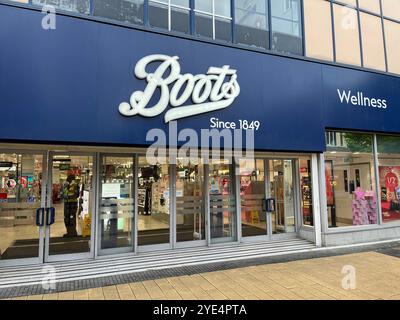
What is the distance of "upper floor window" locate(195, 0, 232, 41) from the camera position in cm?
723

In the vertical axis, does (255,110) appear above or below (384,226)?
above

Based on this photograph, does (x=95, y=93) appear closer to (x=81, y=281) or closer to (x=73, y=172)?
(x=73, y=172)

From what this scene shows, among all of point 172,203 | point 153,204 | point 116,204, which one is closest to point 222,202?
point 172,203

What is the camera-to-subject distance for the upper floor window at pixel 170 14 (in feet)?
22.3

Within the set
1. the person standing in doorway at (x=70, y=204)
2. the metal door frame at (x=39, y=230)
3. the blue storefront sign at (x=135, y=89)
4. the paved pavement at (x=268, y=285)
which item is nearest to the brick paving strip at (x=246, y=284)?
the paved pavement at (x=268, y=285)

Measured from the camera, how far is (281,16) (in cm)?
822

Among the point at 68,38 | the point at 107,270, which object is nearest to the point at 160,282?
the point at 107,270

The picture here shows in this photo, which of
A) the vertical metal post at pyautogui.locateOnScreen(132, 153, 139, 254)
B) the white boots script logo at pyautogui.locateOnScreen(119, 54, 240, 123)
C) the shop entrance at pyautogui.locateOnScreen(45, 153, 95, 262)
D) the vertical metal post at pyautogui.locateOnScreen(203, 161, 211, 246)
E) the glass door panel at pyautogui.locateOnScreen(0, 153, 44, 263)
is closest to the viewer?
the glass door panel at pyautogui.locateOnScreen(0, 153, 44, 263)

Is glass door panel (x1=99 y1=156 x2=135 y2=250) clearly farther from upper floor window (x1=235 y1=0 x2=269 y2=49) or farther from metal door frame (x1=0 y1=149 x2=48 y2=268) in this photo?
upper floor window (x1=235 y1=0 x2=269 y2=49)

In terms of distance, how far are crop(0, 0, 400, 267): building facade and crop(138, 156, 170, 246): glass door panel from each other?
0.03 m

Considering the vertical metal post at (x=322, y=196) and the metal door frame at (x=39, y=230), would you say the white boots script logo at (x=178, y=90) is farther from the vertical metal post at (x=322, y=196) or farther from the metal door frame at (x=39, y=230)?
the vertical metal post at (x=322, y=196)

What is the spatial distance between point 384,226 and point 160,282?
6.93 m

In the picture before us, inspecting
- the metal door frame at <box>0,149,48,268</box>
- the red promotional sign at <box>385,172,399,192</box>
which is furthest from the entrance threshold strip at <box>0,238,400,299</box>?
the red promotional sign at <box>385,172,399,192</box>

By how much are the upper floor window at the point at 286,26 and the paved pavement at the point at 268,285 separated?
5400 mm
